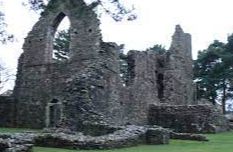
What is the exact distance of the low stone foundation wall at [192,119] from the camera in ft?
90.7

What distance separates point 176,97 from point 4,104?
35.2 feet

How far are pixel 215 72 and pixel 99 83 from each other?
26928 mm

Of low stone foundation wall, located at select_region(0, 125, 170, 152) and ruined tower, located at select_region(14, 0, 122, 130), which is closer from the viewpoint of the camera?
low stone foundation wall, located at select_region(0, 125, 170, 152)

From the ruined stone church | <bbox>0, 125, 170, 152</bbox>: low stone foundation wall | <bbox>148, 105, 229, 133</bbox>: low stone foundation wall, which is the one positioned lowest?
<bbox>0, 125, 170, 152</bbox>: low stone foundation wall

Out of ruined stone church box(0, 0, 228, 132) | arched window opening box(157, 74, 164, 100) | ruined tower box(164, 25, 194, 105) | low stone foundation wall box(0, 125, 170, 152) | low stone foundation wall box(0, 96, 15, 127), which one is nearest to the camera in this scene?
low stone foundation wall box(0, 125, 170, 152)

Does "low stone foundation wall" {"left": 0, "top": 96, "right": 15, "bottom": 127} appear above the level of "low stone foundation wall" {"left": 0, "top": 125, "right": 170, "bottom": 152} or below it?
above

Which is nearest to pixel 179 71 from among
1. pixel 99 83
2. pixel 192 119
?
pixel 192 119

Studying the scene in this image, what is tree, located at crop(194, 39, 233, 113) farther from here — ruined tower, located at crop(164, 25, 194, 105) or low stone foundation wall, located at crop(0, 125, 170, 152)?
low stone foundation wall, located at crop(0, 125, 170, 152)

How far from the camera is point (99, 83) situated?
24.7m

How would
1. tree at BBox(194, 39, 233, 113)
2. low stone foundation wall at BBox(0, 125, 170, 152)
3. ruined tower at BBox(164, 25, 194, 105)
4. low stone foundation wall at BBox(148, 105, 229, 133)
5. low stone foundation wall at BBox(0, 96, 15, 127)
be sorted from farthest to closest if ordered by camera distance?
tree at BBox(194, 39, 233, 113) → ruined tower at BBox(164, 25, 194, 105) → low stone foundation wall at BBox(0, 96, 15, 127) → low stone foundation wall at BBox(148, 105, 229, 133) → low stone foundation wall at BBox(0, 125, 170, 152)

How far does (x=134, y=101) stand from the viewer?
30547 mm

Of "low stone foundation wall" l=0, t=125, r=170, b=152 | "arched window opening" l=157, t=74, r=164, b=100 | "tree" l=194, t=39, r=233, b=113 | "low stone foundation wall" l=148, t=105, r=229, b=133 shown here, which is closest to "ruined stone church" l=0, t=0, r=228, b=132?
"low stone foundation wall" l=148, t=105, r=229, b=133

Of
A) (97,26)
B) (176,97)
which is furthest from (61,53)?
(97,26)

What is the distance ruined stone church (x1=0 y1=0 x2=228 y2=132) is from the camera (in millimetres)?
27516
